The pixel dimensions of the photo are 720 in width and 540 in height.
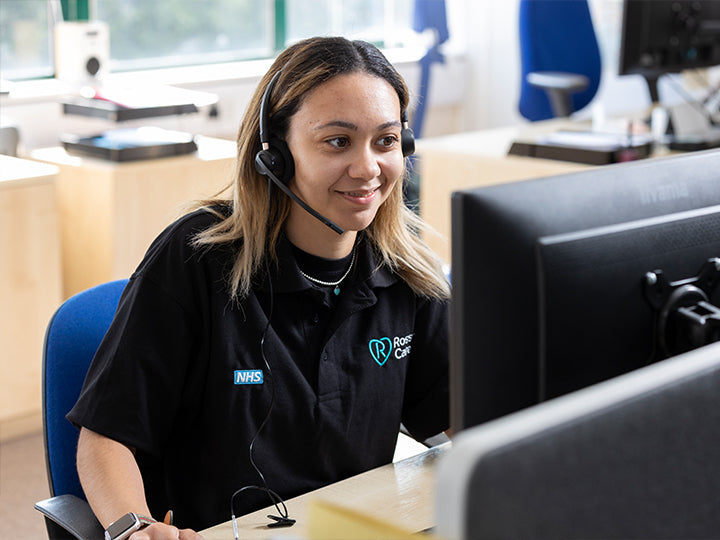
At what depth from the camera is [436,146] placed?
3.13m

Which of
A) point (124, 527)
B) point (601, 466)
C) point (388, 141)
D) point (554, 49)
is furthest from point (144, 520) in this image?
point (554, 49)

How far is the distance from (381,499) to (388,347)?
0.25 metres

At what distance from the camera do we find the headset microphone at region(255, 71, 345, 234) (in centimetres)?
132

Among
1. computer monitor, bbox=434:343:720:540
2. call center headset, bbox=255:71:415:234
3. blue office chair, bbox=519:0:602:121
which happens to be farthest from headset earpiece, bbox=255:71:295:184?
blue office chair, bbox=519:0:602:121

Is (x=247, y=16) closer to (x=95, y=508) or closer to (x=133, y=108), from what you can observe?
(x=133, y=108)

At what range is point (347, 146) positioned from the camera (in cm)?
131

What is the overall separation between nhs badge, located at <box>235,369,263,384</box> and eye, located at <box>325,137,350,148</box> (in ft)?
1.05

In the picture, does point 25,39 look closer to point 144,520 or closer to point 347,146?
point 347,146

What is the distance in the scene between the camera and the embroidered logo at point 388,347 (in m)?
1.38

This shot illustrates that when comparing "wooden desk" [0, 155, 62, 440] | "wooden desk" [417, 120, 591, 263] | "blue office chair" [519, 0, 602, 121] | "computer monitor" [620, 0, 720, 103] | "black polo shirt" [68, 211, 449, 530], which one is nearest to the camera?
"black polo shirt" [68, 211, 449, 530]

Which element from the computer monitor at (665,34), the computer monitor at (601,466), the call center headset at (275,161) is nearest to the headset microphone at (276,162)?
the call center headset at (275,161)

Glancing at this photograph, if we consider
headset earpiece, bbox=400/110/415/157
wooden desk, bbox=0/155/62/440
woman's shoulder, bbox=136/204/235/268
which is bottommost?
wooden desk, bbox=0/155/62/440

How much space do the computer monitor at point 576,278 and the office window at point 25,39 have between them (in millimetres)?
3495

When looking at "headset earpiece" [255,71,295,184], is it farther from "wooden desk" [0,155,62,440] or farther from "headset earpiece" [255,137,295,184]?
"wooden desk" [0,155,62,440]
